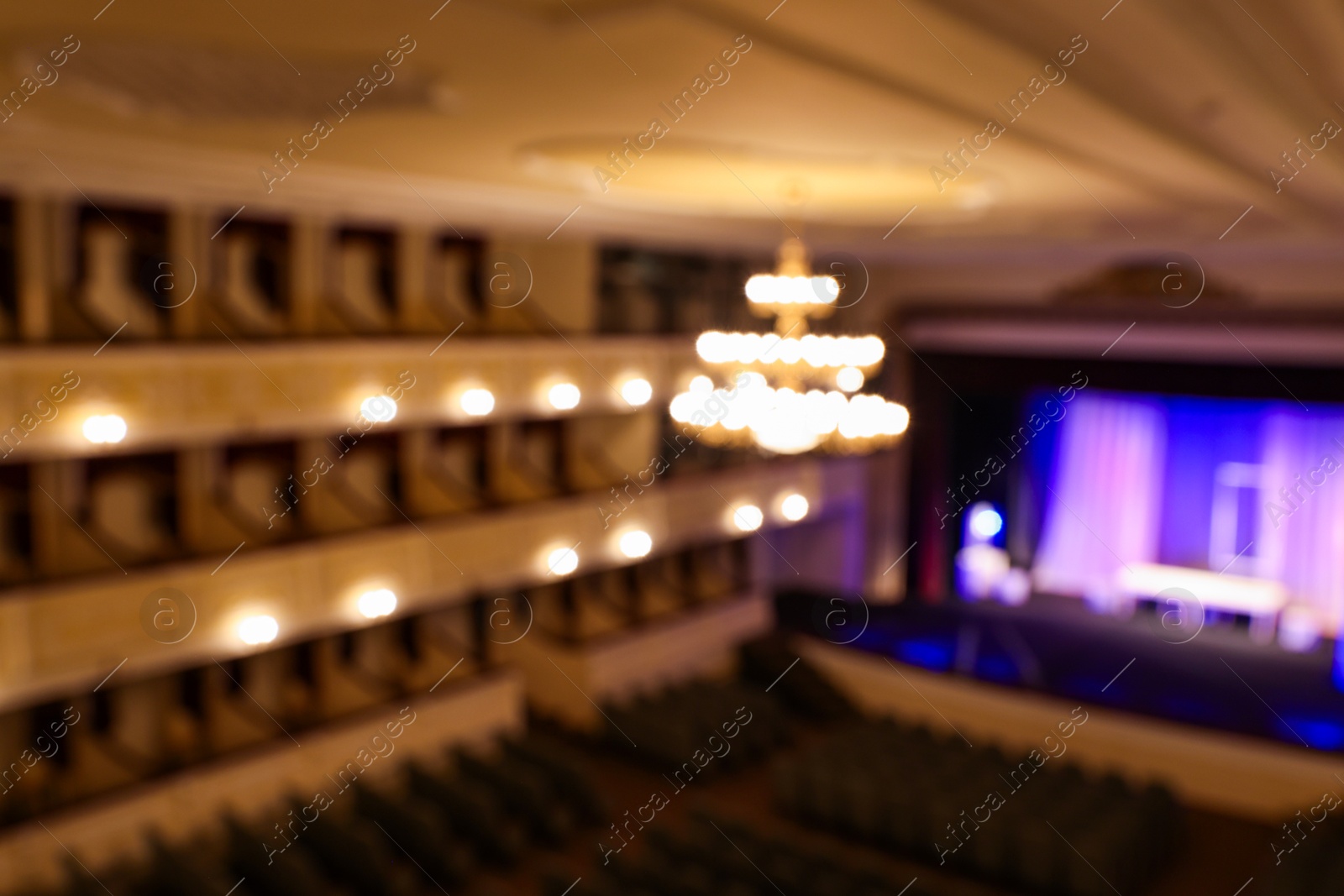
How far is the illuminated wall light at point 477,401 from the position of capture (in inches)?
422

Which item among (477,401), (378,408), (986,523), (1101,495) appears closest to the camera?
(378,408)

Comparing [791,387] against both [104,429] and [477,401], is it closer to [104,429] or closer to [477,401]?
[477,401]

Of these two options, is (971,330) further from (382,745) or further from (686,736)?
(382,745)

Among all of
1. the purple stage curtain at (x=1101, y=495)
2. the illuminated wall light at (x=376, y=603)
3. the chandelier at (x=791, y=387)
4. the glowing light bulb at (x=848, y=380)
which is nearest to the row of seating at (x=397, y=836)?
the illuminated wall light at (x=376, y=603)

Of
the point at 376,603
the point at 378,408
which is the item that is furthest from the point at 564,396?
the point at 376,603

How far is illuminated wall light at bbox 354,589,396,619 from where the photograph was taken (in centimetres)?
979

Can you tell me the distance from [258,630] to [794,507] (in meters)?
7.68

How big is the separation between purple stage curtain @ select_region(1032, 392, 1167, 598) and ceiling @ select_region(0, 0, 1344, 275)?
6343 millimetres

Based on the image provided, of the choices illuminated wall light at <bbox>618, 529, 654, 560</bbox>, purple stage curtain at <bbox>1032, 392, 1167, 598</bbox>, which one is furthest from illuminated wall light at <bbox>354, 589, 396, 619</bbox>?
purple stage curtain at <bbox>1032, 392, 1167, 598</bbox>

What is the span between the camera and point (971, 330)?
14375 mm

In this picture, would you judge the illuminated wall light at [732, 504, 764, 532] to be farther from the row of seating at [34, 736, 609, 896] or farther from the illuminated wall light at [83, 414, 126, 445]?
the illuminated wall light at [83, 414, 126, 445]

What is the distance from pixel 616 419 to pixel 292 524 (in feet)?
15.5

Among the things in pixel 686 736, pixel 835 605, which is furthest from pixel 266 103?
pixel 835 605

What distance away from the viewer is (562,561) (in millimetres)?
11625
